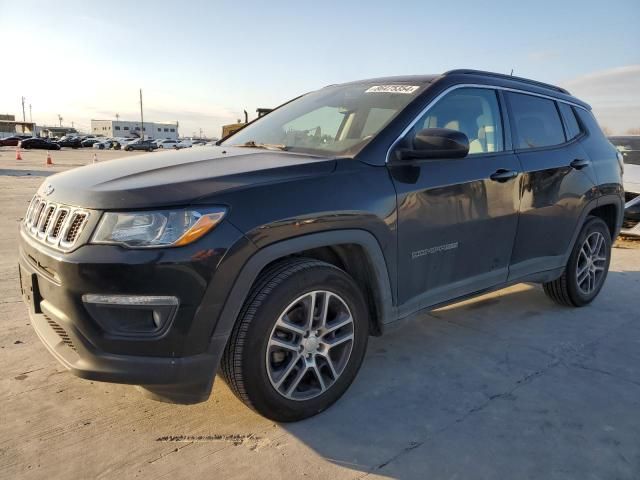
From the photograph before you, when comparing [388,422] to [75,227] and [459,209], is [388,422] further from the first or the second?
[75,227]

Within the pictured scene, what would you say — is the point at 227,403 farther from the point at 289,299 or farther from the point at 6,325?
the point at 6,325

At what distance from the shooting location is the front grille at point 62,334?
85.3 inches

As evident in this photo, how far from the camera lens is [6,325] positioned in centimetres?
361

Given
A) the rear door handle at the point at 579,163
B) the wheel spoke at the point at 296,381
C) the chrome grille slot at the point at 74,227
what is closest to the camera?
the chrome grille slot at the point at 74,227

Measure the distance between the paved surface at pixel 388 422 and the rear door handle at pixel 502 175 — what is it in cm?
118

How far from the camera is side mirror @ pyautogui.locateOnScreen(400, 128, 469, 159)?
2609 millimetres

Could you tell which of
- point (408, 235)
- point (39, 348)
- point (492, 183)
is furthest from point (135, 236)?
point (492, 183)

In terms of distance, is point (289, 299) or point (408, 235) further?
point (408, 235)

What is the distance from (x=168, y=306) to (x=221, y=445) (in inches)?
30.3

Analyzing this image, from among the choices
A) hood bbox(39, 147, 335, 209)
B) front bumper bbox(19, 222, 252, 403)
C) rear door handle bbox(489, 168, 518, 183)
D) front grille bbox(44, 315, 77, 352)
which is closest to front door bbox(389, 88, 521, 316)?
rear door handle bbox(489, 168, 518, 183)

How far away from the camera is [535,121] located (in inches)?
149

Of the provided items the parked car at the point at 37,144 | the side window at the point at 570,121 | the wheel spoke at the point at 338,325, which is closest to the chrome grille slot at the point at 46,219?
the wheel spoke at the point at 338,325

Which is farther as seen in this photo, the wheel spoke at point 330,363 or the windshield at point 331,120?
the windshield at point 331,120

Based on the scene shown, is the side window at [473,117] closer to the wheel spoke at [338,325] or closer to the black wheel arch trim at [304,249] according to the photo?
the black wheel arch trim at [304,249]
